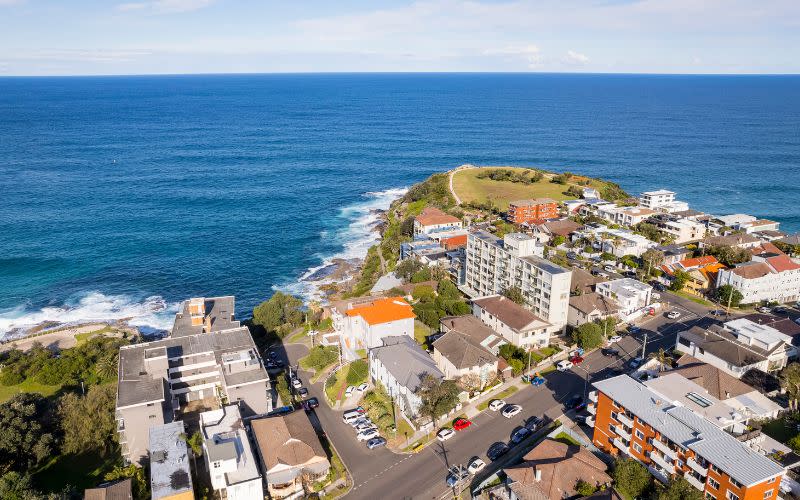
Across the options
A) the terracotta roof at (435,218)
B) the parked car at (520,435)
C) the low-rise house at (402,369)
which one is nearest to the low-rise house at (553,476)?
the parked car at (520,435)

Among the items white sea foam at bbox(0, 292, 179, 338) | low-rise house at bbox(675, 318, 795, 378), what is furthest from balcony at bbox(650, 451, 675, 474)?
white sea foam at bbox(0, 292, 179, 338)

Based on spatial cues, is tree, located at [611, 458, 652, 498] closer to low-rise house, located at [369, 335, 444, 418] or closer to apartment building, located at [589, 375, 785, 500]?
apartment building, located at [589, 375, 785, 500]

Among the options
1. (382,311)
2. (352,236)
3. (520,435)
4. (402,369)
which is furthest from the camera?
(352,236)

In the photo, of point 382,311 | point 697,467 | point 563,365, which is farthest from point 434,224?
point 697,467

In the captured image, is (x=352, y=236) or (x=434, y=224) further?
(x=352, y=236)

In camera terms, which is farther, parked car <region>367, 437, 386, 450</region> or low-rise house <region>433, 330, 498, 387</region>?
low-rise house <region>433, 330, 498, 387</region>

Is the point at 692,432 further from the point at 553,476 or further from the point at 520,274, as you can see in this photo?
the point at 520,274

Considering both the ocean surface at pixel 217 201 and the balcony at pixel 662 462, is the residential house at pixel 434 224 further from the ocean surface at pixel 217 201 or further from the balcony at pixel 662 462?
the balcony at pixel 662 462
